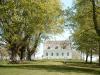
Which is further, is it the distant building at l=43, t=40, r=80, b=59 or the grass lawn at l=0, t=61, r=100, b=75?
the distant building at l=43, t=40, r=80, b=59

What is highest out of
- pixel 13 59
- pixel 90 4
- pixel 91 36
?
pixel 90 4

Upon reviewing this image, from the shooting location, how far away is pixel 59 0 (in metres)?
60.2

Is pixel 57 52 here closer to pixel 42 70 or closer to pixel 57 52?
pixel 57 52

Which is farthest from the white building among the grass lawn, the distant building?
the grass lawn

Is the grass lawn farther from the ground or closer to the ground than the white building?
closer to the ground

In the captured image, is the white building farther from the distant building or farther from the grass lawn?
the grass lawn

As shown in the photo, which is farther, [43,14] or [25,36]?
[25,36]

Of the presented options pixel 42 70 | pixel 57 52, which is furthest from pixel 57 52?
pixel 42 70

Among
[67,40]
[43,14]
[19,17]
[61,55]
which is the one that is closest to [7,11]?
[19,17]

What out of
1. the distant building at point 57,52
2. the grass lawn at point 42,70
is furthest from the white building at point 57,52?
the grass lawn at point 42,70

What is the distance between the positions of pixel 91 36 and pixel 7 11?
19340mm

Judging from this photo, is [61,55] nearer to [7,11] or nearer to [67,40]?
[67,40]

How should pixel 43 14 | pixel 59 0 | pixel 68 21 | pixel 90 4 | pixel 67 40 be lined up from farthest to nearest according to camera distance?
pixel 67 40 < pixel 59 0 < pixel 68 21 < pixel 90 4 < pixel 43 14

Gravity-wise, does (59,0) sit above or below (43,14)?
above
